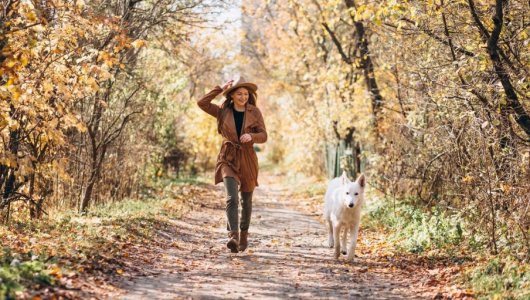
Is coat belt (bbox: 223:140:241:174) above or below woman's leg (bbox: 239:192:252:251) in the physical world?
above

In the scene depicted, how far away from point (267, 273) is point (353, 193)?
5.59 feet

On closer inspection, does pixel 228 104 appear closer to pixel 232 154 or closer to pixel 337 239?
pixel 232 154

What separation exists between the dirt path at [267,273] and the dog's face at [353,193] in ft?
2.59

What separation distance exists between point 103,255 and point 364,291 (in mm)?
2970

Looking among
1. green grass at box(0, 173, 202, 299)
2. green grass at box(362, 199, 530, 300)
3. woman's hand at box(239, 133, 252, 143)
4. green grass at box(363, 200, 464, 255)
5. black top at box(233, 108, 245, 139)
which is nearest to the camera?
green grass at box(0, 173, 202, 299)

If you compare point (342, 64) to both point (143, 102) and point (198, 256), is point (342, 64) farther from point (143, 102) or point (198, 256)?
point (198, 256)

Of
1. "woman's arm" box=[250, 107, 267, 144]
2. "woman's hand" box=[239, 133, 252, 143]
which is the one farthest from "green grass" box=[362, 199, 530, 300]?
"woman's hand" box=[239, 133, 252, 143]

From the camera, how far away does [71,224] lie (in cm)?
855

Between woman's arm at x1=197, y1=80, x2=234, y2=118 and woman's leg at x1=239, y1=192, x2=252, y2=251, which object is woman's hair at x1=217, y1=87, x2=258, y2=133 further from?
woman's leg at x1=239, y1=192, x2=252, y2=251

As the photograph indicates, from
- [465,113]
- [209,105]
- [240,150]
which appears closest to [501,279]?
[465,113]

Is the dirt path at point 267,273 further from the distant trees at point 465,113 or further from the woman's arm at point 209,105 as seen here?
the woman's arm at point 209,105

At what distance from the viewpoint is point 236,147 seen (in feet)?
25.3

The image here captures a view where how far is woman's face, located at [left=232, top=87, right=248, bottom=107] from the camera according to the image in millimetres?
7707

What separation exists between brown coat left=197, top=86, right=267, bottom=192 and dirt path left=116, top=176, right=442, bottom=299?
42.2 inches
